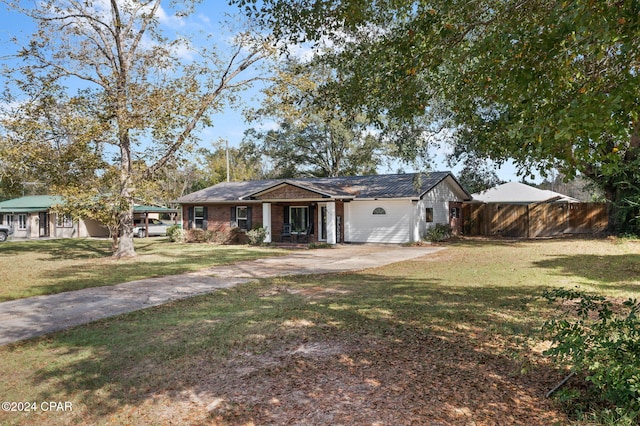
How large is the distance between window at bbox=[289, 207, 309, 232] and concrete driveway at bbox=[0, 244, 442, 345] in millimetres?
8292

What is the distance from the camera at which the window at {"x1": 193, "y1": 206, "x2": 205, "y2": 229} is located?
28.3 m

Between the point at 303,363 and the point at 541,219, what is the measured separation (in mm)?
25890

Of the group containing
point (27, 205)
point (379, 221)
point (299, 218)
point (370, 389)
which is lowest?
point (370, 389)

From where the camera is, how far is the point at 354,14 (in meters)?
5.25

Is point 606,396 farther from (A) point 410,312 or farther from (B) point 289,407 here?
(A) point 410,312

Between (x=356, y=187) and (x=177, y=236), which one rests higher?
(x=356, y=187)

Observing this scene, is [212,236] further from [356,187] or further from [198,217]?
[356,187]

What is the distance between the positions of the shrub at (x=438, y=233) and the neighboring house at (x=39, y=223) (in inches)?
1051

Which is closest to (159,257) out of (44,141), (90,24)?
(44,141)

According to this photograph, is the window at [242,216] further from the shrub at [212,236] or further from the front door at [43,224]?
the front door at [43,224]

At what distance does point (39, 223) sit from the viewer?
35.8m

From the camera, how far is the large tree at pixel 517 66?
3047mm

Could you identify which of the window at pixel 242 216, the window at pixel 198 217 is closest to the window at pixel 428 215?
the window at pixel 242 216

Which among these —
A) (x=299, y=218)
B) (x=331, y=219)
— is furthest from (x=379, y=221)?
(x=299, y=218)
